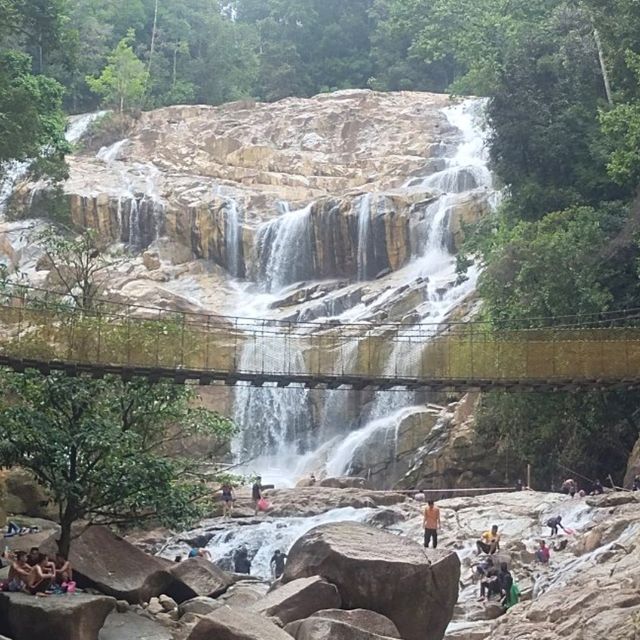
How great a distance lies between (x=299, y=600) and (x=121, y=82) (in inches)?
1646

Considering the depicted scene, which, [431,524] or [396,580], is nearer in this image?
[396,580]

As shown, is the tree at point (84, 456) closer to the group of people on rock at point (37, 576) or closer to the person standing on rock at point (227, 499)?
the group of people on rock at point (37, 576)

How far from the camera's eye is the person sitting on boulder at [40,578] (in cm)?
1173

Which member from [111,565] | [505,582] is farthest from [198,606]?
[505,582]

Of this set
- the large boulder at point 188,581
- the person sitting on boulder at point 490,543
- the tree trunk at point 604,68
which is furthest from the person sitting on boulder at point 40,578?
the tree trunk at point 604,68

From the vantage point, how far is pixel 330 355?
21.8 meters

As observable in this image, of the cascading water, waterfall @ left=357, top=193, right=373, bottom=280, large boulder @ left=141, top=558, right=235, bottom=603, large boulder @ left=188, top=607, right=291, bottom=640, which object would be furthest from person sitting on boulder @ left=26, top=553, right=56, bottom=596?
waterfall @ left=357, top=193, right=373, bottom=280

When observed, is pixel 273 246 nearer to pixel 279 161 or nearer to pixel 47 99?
pixel 279 161

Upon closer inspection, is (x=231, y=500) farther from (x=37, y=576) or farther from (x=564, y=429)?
(x=37, y=576)

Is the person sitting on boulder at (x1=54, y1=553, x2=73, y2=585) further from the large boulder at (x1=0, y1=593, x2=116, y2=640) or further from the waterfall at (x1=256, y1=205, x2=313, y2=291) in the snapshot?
the waterfall at (x1=256, y1=205, x2=313, y2=291)

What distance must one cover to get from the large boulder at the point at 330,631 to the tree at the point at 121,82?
41.8 m

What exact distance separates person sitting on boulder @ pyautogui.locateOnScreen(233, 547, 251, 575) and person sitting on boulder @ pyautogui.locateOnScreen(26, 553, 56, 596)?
7336mm

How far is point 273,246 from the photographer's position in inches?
1476

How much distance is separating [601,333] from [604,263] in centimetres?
416
